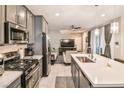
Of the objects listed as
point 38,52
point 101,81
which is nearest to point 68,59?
point 38,52

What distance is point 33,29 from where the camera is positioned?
525 centimetres

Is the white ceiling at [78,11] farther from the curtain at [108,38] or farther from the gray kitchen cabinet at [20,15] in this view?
the curtain at [108,38]

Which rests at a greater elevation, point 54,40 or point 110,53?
point 54,40

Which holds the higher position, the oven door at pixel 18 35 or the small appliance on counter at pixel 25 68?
the oven door at pixel 18 35

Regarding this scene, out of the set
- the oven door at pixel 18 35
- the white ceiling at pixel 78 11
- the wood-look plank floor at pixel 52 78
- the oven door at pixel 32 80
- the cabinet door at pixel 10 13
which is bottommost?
the wood-look plank floor at pixel 52 78

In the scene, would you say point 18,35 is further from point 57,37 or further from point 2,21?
point 57,37

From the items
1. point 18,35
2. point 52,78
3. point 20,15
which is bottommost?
point 52,78

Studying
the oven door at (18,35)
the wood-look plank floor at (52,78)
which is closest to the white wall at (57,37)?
the wood-look plank floor at (52,78)

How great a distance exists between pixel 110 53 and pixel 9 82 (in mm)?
6107

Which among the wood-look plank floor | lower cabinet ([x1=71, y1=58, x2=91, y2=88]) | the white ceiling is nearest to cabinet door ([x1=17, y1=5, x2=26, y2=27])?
the white ceiling

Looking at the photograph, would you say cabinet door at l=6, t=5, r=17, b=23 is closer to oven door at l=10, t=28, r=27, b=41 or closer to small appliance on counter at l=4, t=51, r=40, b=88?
oven door at l=10, t=28, r=27, b=41

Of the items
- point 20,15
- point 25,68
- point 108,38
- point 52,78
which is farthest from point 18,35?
point 108,38

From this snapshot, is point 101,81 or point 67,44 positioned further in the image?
point 67,44
